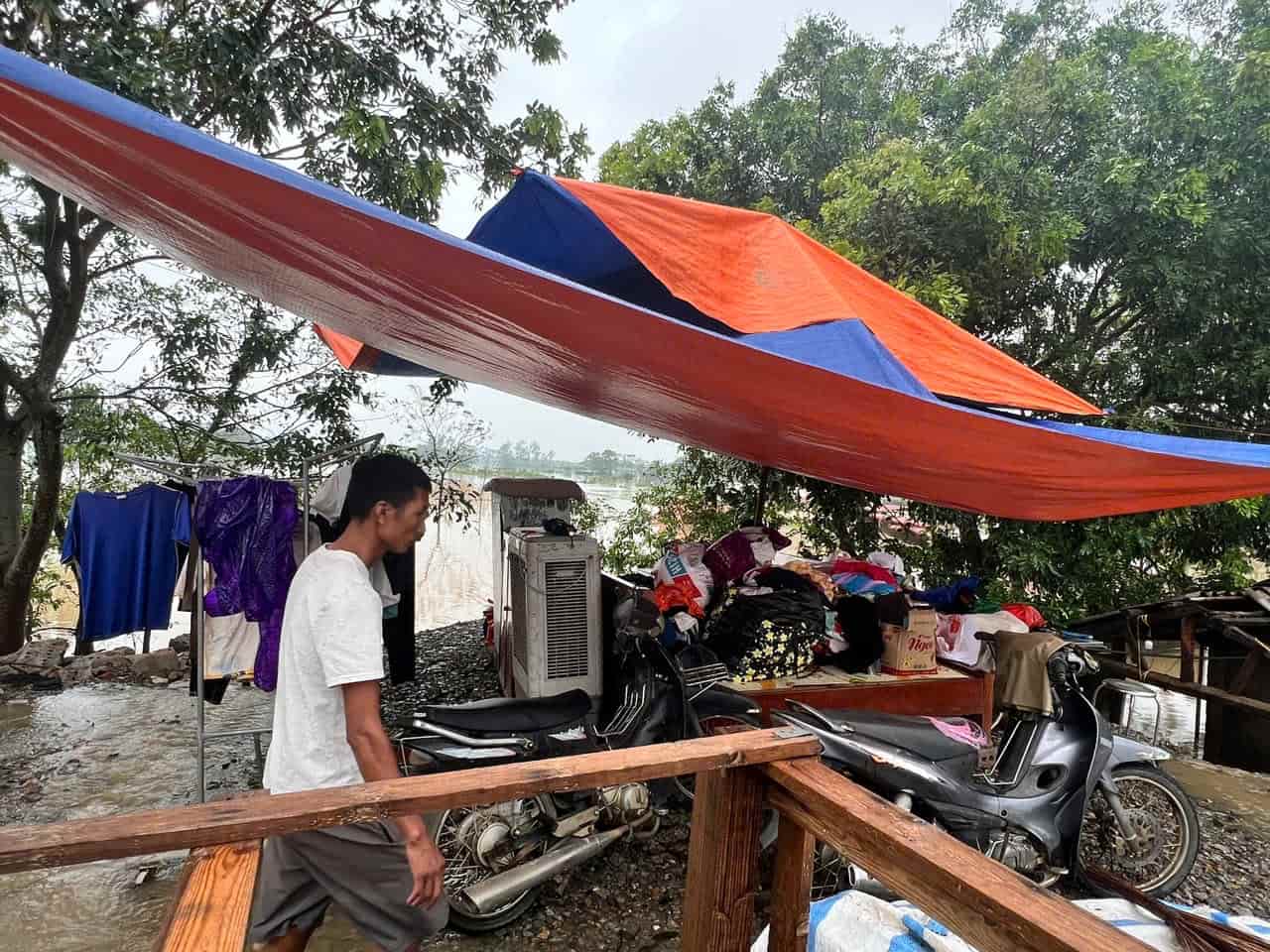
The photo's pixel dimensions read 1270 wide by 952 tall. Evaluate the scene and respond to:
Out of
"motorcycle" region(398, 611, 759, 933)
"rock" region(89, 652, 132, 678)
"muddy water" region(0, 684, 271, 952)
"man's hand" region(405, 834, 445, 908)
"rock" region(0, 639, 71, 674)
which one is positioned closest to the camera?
"man's hand" region(405, 834, 445, 908)

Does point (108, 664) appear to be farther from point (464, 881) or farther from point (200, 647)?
point (464, 881)

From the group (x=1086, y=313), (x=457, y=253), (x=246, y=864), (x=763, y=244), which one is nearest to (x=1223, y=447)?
(x=763, y=244)

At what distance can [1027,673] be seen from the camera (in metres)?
2.89

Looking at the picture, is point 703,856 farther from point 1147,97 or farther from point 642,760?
point 1147,97

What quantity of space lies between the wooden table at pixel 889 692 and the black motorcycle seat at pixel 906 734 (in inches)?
15.5

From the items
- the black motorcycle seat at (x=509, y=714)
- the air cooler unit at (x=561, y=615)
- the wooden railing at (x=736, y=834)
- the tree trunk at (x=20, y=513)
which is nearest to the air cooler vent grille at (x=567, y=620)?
the air cooler unit at (x=561, y=615)

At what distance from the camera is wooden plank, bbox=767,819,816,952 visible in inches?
49.2

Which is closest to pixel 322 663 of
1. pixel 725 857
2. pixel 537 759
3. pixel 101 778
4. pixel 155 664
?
pixel 725 857

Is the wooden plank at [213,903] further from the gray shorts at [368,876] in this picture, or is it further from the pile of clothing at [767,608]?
the pile of clothing at [767,608]

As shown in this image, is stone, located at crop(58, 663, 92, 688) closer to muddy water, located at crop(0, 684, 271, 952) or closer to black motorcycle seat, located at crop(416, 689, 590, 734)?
muddy water, located at crop(0, 684, 271, 952)

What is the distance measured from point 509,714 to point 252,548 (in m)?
1.25

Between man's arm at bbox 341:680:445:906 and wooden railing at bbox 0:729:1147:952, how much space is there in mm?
328

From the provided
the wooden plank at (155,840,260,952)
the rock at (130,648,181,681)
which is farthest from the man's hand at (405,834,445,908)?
the rock at (130,648,181,681)

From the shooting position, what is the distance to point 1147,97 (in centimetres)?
500
